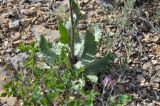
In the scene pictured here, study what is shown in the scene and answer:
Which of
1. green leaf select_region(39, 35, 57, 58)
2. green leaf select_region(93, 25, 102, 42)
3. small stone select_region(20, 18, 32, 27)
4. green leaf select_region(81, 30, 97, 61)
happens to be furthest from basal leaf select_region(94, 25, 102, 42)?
small stone select_region(20, 18, 32, 27)

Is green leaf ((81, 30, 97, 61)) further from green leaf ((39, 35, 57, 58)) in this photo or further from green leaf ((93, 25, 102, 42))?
green leaf ((39, 35, 57, 58))

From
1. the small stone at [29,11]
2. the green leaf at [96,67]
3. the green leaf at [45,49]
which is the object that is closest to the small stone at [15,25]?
the small stone at [29,11]

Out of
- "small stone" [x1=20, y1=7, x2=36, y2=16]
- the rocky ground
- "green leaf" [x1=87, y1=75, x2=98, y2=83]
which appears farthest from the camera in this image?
"small stone" [x1=20, y1=7, x2=36, y2=16]

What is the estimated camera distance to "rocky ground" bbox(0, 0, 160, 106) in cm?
357

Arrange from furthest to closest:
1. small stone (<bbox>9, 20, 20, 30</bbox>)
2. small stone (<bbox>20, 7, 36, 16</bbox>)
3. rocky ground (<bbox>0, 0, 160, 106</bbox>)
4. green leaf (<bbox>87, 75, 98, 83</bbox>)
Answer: small stone (<bbox>20, 7, 36, 16</bbox>), small stone (<bbox>9, 20, 20, 30</bbox>), rocky ground (<bbox>0, 0, 160, 106</bbox>), green leaf (<bbox>87, 75, 98, 83</bbox>)

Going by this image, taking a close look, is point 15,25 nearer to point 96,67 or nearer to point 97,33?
point 97,33

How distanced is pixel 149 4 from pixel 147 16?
0.22m

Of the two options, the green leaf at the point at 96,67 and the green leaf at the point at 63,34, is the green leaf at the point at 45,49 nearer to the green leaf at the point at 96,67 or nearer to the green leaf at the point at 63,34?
the green leaf at the point at 63,34

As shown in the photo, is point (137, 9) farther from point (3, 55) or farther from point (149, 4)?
point (3, 55)

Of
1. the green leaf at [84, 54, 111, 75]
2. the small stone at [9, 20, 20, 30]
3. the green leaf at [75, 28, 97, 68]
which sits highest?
the small stone at [9, 20, 20, 30]

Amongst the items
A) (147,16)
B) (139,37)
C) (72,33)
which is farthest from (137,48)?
(72,33)

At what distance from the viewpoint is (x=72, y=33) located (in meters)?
3.32

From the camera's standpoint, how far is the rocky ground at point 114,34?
3.57m

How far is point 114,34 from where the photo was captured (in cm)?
392
